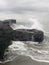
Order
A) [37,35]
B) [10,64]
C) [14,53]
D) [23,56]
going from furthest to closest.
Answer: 1. [37,35]
2. [14,53]
3. [23,56]
4. [10,64]

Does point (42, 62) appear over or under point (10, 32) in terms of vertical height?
under

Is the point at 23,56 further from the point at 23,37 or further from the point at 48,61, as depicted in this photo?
the point at 23,37

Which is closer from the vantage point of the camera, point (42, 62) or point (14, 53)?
point (42, 62)

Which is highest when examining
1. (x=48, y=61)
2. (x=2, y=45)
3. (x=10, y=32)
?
(x=10, y=32)

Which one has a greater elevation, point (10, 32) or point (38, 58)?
point (10, 32)

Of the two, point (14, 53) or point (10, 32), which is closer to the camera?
point (10, 32)

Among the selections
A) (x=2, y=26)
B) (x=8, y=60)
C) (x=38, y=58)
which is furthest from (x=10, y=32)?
(x=38, y=58)

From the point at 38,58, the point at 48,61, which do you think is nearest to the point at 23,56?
the point at 38,58

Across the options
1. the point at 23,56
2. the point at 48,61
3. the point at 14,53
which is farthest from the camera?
→ the point at 14,53

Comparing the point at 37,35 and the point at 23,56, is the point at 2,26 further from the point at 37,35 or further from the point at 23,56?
the point at 37,35
